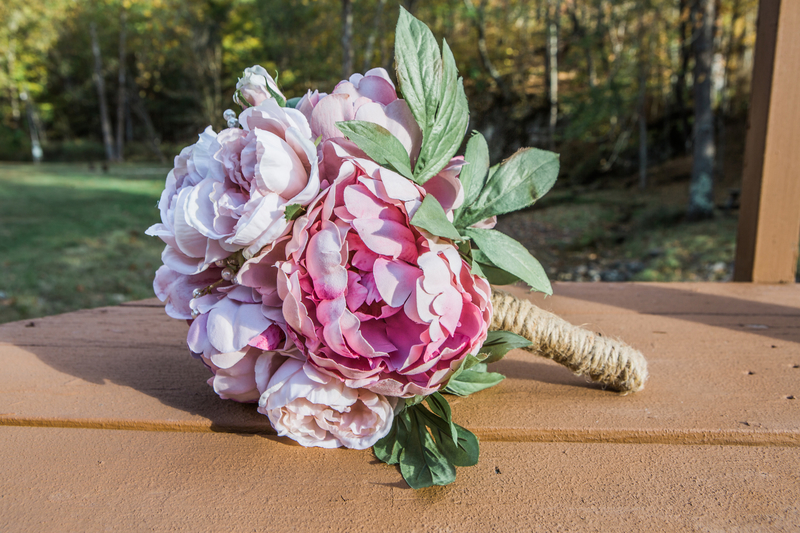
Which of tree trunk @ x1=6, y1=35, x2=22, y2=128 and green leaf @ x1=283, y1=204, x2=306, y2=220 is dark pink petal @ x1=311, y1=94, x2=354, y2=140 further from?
tree trunk @ x1=6, y1=35, x2=22, y2=128

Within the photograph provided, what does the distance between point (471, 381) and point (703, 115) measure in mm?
9158

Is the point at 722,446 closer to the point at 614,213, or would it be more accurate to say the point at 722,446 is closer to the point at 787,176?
the point at 787,176

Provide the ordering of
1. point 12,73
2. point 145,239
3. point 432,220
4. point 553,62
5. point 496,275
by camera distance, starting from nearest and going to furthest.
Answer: point 432,220
point 496,275
point 145,239
point 553,62
point 12,73

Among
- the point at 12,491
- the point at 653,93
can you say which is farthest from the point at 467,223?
the point at 653,93

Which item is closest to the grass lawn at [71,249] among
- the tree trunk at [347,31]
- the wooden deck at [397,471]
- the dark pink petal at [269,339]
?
the wooden deck at [397,471]

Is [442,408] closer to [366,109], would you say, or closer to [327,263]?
[327,263]

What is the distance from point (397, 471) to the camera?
0.77 meters

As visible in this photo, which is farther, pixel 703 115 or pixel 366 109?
pixel 703 115

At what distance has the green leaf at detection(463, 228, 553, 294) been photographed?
0.75 metres

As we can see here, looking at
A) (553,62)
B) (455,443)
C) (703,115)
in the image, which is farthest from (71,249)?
(553,62)

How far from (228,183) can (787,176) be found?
1.96 m

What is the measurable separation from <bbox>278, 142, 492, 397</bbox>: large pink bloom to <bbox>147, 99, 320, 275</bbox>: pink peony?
4cm

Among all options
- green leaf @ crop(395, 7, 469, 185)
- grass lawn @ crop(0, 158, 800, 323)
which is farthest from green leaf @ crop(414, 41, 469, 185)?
grass lawn @ crop(0, 158, 800, 323)

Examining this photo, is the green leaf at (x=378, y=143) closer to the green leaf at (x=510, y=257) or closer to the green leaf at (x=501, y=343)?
the green leaf at (x=510, y=257)
